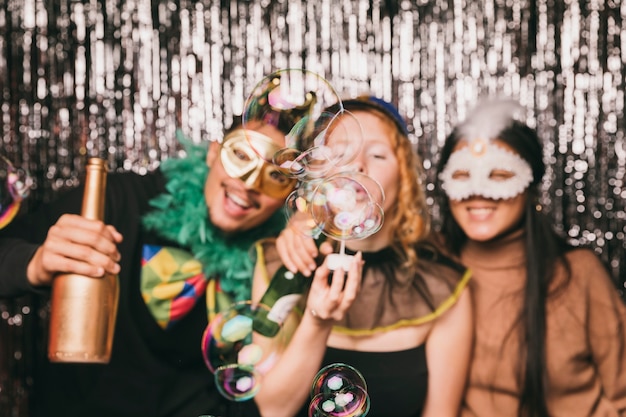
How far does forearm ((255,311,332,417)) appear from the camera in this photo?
1.27 metres

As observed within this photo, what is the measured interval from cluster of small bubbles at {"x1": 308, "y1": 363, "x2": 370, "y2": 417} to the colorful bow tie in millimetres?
302

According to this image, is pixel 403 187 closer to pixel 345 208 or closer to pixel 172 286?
pixel 345 208

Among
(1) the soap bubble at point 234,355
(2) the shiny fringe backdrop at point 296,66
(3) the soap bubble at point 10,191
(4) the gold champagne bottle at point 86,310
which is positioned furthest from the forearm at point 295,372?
(2) the shiny fringe backdrop at point 296,66

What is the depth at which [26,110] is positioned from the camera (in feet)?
5.84

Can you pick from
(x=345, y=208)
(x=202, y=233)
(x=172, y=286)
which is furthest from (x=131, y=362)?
(x=345, y=208)

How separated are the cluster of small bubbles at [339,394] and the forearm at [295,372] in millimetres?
73

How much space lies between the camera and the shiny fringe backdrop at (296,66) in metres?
1.78

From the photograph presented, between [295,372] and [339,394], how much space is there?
0.12 meters

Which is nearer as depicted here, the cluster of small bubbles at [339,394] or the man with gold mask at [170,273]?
the cluster of small bubbles at [339,394]

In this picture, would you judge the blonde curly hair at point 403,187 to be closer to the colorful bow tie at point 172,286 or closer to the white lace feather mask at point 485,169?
the white lace feather mask at point 485,169

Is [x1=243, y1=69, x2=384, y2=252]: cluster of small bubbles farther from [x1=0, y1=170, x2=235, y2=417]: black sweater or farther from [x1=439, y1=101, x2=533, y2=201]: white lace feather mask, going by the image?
[x1=0, y1=170, x2=235, y2=417]: black sweater

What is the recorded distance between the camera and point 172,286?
4.70 feet

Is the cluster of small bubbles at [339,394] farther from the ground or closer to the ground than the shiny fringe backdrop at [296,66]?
closer to the ground

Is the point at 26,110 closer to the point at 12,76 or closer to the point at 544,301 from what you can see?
the point at 12,76
